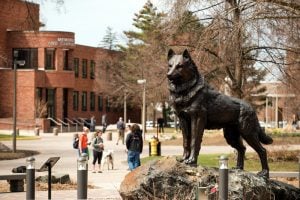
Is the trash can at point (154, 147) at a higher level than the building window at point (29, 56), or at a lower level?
lower

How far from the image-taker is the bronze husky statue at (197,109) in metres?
12.1

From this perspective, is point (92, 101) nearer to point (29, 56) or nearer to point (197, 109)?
point (29, 56)

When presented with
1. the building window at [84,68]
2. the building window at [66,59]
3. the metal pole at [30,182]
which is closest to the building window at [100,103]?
the building window at [84,68]

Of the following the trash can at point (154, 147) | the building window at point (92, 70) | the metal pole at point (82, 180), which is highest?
the building window at point (92, 70)

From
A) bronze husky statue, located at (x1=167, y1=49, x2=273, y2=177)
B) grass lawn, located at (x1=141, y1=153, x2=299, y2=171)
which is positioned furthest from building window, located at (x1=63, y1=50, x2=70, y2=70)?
bronze husky statue, located at (x1=167, y1=49, x2=273, y2=177)

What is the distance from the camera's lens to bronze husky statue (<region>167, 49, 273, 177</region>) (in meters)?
12.1

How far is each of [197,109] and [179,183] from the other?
140cm

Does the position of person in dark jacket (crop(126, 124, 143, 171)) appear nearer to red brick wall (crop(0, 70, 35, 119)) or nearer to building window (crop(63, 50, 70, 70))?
red brick wall (crop(0, 70, 35, 119))

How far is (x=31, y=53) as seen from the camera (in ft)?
242

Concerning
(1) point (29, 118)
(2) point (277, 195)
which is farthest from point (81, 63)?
(2) point (277, 195)

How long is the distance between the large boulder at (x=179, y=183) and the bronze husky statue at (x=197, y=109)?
29cm

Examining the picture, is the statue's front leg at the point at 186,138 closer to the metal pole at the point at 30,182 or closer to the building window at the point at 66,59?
the metal pole at the point at 30,182

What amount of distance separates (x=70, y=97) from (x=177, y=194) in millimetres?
67636

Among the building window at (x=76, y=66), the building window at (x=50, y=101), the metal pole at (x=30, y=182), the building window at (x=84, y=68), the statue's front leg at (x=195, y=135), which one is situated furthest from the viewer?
the building window at (x=84, y=68)
